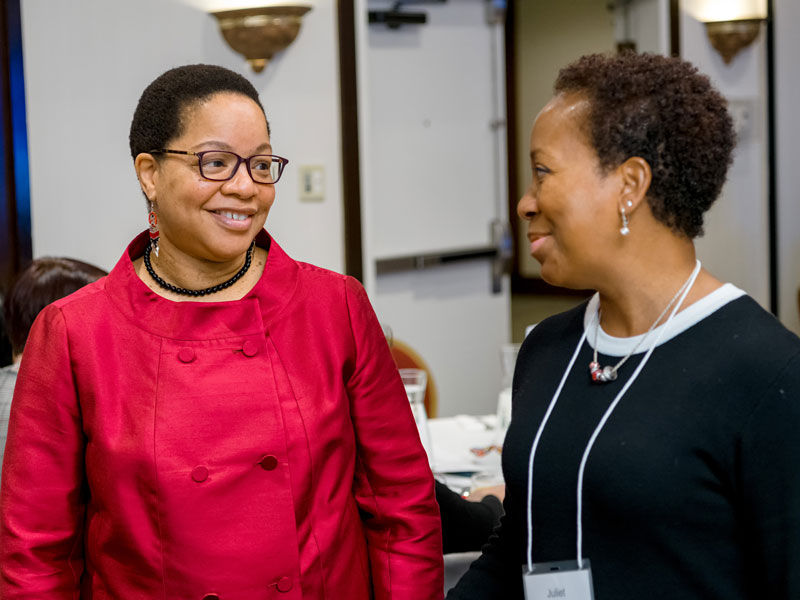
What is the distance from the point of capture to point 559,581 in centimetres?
123

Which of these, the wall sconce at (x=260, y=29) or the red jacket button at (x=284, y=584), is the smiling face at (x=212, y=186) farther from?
the wall sconce at (x=260, y=29)

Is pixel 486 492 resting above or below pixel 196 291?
below

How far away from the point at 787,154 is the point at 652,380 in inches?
189

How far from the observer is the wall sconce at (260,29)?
373cm

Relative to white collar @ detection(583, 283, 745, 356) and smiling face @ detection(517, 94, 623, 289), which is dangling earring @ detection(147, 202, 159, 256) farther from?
white collar @ detection(583, 283, 745, 356)

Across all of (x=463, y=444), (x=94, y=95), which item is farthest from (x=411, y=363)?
(x=94, y=95)

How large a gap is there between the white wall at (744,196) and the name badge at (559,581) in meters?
4.34

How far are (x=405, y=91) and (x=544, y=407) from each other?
11.2 feet

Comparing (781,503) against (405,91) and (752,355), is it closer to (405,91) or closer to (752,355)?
(752,355)

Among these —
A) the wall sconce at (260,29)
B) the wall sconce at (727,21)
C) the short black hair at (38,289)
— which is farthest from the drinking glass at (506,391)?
the wall sconce at (727,21)

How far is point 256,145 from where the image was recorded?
1454mm

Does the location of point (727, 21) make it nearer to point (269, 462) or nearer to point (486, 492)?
point (486, 492)

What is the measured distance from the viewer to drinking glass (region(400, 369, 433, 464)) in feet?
7.77

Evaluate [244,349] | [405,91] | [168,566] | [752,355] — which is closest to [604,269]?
[752,355]
